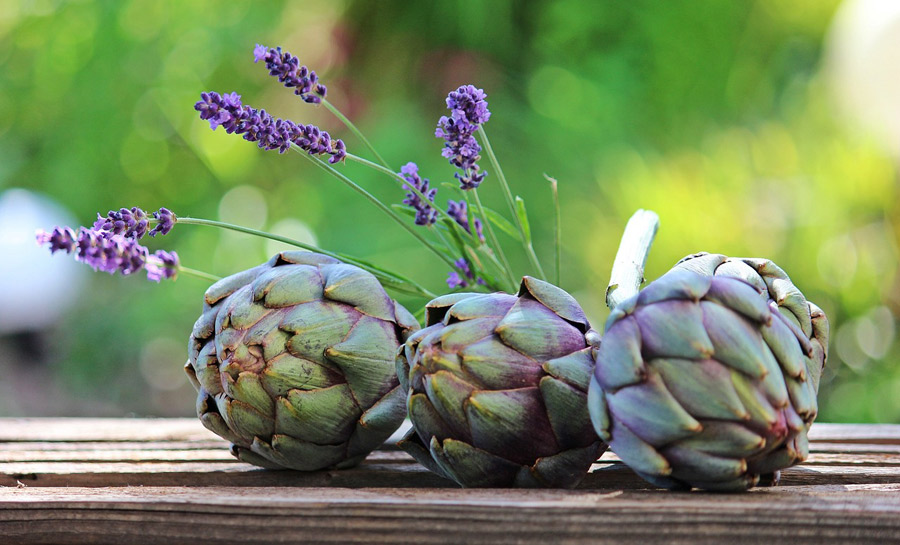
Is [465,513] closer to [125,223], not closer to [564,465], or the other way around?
[564,465]

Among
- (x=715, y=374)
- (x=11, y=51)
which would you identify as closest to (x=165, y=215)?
(x=715, y=374)

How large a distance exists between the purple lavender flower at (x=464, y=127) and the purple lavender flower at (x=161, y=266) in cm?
13

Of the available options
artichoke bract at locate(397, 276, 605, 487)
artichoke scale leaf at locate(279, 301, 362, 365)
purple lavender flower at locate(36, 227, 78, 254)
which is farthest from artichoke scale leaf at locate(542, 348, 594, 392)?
purple lavender flower at locate(36, 227, 78, 254)

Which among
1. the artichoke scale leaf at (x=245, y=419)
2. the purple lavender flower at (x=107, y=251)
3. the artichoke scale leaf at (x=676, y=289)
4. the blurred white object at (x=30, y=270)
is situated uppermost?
the blurred white object at (x=30, y=270)

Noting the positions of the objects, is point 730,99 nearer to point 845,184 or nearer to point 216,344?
point 845,184

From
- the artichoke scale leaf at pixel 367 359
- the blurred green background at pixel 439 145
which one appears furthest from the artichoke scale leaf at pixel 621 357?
the blurred green background at pixel 439 145

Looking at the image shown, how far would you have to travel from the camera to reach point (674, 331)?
29cm

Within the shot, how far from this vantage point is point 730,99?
1458 millimetres

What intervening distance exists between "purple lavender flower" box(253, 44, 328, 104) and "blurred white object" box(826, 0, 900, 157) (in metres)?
1.01

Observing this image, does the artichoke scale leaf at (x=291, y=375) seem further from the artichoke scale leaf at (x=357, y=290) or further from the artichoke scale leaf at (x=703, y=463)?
the artichoke scale leaf at (x=703, y=463)

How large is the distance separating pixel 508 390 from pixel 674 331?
0.07 meters

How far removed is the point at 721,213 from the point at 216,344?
921 millimetres

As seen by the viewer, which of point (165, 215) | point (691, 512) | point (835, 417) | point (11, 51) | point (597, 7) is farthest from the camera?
point (11, 51)

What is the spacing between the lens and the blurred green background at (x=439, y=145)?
1.18 metres
